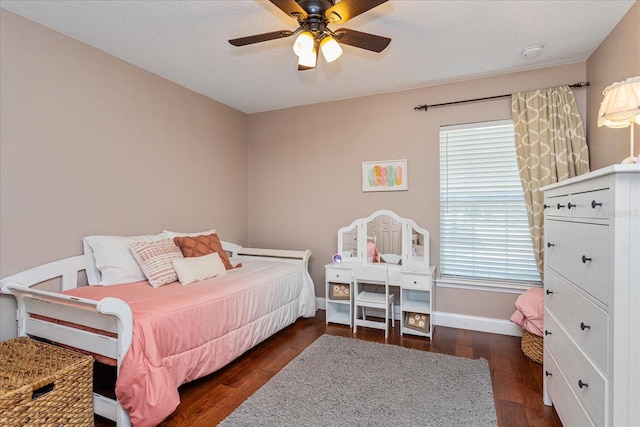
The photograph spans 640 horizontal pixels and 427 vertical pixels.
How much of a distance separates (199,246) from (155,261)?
435 millimetres

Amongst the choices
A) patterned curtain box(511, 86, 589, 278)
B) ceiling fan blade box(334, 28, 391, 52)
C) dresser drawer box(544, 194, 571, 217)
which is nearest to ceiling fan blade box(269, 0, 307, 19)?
ceiling fan blade box(334, 28, 391, 52)

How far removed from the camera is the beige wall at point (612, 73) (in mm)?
1962

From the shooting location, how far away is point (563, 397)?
1589mm

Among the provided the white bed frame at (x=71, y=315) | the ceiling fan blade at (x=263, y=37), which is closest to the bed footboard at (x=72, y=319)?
the white bed frame at (x=71, y=315)

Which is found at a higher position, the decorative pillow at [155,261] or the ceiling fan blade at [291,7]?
the ceiling fan blade at [291,7]

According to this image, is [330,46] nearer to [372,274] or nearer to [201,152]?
[372,274]

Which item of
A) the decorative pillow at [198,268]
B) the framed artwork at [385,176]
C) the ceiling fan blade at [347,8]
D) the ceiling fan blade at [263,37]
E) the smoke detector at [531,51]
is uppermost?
the smoke detector at [531,51]

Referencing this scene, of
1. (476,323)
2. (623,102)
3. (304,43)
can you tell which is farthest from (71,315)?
(476,323)

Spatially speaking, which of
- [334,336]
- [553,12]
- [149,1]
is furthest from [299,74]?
[334,336]

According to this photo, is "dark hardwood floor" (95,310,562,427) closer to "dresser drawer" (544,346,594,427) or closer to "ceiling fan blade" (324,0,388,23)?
"dresser drawer" (544,346,594,427)

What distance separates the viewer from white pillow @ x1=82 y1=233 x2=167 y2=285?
94.0 inches

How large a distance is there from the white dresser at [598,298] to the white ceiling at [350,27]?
1.30 m

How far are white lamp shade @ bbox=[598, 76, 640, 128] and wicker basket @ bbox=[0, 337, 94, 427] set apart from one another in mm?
2924

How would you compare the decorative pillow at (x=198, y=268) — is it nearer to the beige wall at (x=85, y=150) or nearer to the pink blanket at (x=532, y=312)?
the beige wall at (x=85, y=150)
